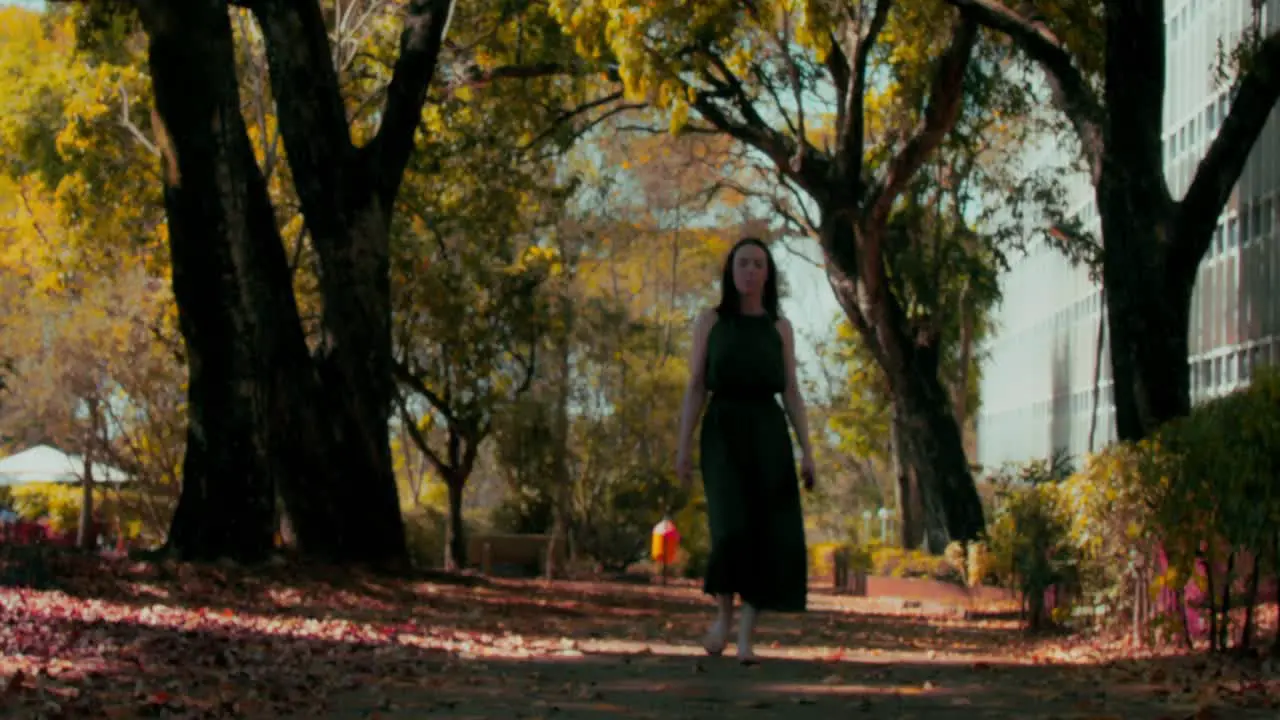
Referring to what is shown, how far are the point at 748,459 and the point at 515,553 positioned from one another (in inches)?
1046

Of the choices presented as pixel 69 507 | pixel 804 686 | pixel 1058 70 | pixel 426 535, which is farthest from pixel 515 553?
pixel 804 686

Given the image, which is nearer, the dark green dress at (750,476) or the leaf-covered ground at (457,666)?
the leaf-covered ground at (457,666)

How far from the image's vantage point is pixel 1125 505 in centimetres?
1274

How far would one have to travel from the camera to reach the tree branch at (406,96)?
2045cm

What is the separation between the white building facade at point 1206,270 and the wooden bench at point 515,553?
963 centimetres

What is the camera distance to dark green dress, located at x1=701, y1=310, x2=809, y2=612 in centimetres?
1073

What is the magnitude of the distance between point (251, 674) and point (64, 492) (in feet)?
149

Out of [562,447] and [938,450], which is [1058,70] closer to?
[938,450]

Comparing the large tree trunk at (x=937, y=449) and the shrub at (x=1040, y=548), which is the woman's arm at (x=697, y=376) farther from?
the large tree trunk at (x=937, y=449)

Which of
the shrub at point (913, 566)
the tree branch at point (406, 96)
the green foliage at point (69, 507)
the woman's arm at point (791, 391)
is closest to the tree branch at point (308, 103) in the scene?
the tree branch at point (406, 96)

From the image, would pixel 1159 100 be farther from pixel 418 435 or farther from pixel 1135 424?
pixel 418 435

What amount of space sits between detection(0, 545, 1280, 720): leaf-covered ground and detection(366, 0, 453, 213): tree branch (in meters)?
5.07

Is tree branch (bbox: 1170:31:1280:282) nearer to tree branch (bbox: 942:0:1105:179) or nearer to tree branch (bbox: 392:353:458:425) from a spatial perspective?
tree branch (bbox: 942:0:1105:179)

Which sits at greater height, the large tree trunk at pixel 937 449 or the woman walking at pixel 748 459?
the large tree trunk at pixel 937 449
